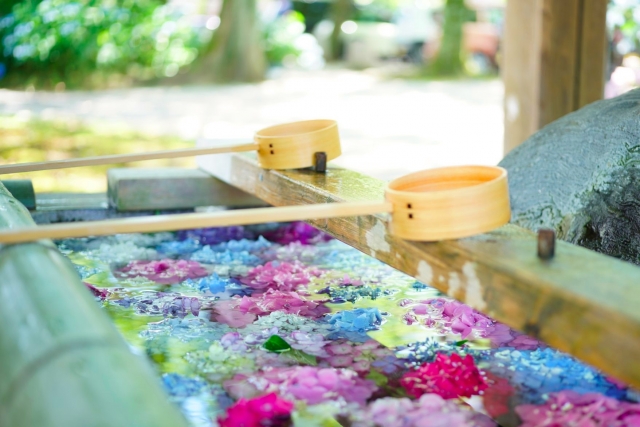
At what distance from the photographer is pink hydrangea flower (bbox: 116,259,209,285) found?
3.15 m

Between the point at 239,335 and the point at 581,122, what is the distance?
161 centimetres

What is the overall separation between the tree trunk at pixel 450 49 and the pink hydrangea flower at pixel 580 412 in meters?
13.1

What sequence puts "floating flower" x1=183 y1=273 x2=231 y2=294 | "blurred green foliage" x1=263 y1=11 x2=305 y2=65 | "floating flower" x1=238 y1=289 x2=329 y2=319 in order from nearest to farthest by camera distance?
"floating flower" x1=238 y1=289 x2=329 y2=319 → "floating flower" x1=183 y1=273 x2=231 y2=294 → "blurred green foliage" x1=263 y1=11 x2=305 y2=65

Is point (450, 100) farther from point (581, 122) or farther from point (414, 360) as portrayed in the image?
point (414, 360)

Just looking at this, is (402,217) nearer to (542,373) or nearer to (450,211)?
(450,211)

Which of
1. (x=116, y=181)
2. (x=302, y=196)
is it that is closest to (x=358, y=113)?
(x=116, y=181)

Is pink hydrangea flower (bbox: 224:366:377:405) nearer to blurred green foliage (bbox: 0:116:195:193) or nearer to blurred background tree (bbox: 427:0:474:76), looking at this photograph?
blurred green foliage (bbox: 0:116:195:193)

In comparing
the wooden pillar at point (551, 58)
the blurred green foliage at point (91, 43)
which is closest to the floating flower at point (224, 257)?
the wooden pillar at point (551, 58)

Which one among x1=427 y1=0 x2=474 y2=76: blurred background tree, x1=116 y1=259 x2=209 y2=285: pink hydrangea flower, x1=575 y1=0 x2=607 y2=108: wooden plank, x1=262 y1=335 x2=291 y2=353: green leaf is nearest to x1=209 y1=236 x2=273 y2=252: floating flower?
x1=116 y1=259 x2=209 y2=285: pink hydrangea flower

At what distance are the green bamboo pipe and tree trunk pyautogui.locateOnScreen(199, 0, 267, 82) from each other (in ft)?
37.2

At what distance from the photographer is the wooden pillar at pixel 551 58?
441 centimetres

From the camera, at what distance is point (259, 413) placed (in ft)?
6.32

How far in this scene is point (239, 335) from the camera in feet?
8.14

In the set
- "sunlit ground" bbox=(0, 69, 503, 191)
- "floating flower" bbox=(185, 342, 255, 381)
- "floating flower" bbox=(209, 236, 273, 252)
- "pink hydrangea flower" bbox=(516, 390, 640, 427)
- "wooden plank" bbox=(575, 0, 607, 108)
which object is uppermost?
"wooden plank" bbox=(575, 0, 607, 108)
